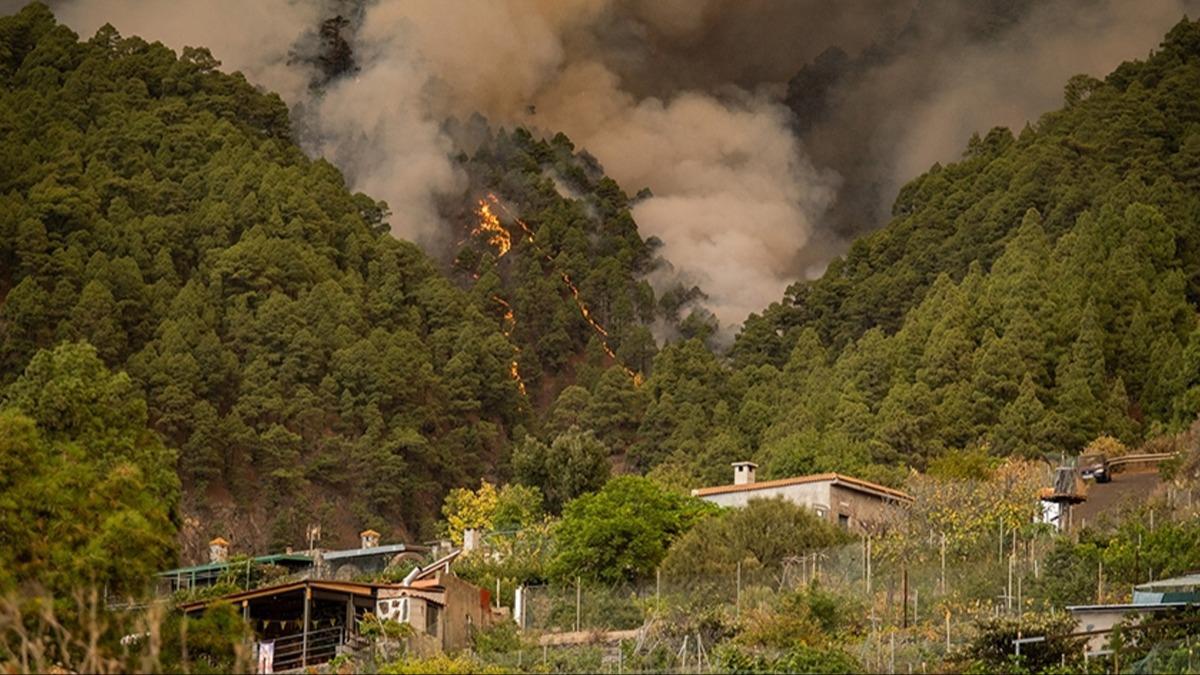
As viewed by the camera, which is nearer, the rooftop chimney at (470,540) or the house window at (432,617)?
the house window at (432,617)

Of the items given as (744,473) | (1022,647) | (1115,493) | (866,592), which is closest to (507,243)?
(744,473)

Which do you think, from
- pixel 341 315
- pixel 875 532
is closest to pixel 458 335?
pixel 341 315

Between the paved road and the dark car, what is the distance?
28 cm

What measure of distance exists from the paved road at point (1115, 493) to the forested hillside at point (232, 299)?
93.5ft

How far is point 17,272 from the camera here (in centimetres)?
9619

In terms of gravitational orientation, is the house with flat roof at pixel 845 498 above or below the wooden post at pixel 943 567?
above

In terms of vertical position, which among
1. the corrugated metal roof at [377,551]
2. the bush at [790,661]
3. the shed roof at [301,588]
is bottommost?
the bush at [790,661]

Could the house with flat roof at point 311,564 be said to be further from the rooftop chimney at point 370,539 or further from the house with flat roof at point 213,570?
the rooftop chimney at point 370,539

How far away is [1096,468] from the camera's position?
72.3 metres

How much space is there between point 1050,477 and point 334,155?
52849 millimetres

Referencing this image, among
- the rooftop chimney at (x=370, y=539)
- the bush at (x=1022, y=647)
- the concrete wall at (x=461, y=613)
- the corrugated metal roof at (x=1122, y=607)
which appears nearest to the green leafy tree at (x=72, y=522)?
the concrete wall at (x=461, y=613)

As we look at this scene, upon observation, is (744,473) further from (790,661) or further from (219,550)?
(790,661)

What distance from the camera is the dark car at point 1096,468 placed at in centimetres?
7175

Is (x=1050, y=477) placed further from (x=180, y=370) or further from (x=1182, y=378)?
(x=180, y=370)
